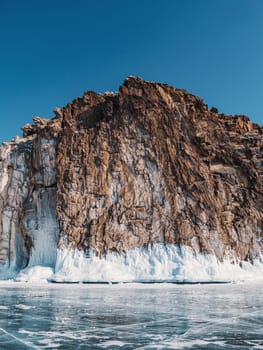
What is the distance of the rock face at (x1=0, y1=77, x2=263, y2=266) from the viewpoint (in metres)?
36.2

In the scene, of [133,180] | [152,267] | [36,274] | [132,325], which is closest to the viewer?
[132,325]

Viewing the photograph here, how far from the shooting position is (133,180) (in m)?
37.7

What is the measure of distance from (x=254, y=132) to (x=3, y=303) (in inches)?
1454

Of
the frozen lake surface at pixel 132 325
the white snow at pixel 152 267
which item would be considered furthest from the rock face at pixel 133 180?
the frozen lake surface at pixel 132 325

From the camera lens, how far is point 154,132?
129ft

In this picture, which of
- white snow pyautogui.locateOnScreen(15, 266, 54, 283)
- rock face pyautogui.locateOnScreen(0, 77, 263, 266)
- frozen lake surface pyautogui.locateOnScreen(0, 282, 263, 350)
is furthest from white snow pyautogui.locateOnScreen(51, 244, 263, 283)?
frozen lake surface pyautogui.locateOnScreen(0, 282, 263, 350)

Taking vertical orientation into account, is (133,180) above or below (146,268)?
above

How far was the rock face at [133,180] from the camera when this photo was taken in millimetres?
36250

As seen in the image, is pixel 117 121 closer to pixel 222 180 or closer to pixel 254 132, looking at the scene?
pixel 222 180

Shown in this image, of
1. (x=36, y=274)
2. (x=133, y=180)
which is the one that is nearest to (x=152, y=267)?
(x=133, y=180)

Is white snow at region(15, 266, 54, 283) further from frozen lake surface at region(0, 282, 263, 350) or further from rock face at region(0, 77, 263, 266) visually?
frozen lake surface at region(0, 282, 263, 350)

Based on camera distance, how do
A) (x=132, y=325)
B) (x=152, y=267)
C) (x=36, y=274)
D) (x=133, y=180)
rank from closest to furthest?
(x=132, y=325), (x=152, y=267), (x=36, y=274), (x=133, y=180)

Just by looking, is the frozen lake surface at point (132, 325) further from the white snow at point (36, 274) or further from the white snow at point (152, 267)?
the white snow at point (36, 274)

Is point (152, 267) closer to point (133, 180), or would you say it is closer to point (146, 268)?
point (146, 268)
